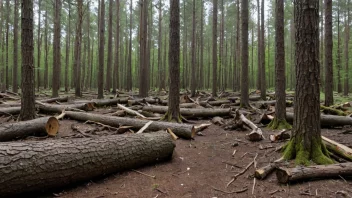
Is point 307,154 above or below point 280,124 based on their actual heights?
below

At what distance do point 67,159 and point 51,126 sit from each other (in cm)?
305

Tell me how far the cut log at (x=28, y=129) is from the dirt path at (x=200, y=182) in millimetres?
2908

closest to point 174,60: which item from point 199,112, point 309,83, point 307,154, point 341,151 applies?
point 199,112

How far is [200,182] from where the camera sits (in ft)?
13.6

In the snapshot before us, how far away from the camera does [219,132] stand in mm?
7703

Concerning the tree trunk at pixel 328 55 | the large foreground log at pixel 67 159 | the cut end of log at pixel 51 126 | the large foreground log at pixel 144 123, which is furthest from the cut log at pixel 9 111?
the tree trunk at pixel 328 55

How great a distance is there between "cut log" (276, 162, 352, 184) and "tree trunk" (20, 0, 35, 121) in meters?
6.57

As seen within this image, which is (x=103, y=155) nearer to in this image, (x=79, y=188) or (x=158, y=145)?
(x=79, y=188)

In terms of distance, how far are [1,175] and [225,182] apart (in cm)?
321

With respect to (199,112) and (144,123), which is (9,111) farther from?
(199,112)

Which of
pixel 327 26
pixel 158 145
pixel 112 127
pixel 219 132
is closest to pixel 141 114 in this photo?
pixel 112 127

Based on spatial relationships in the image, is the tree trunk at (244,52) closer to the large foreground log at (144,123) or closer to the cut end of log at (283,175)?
the large foreground log at (144,123)

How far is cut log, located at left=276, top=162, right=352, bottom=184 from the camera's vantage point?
370 centimetres

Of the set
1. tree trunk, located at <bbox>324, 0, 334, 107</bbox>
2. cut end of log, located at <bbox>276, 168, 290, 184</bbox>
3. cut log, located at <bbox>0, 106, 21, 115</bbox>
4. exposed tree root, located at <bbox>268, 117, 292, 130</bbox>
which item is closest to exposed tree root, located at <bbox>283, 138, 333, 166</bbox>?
cut end of log, located at <bbox>276, 168, 290, 184</bbox>
